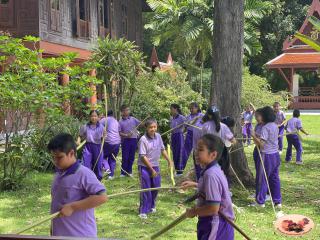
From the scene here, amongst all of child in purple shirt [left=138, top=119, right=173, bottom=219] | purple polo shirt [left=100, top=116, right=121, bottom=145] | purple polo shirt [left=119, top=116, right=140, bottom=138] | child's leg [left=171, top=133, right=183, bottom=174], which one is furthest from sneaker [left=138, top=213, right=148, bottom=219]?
child's leg [left=171, top=133, right=183, bottom=174]

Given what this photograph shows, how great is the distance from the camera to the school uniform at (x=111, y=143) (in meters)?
10.1

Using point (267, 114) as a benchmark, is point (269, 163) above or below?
below

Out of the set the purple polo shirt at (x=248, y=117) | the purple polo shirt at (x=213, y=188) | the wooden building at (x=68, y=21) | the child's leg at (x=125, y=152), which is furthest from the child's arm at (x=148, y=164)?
the wooden building at (x=68, y=21)

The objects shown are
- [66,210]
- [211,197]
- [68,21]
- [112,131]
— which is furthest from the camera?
[68,21]

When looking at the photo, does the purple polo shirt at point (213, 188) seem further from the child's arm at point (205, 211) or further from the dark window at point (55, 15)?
the dark window at point (55, 15)

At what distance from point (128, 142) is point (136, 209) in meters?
3.06

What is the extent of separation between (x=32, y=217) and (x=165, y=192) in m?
2.62

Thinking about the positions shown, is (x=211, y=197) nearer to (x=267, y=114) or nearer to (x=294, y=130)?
(x=267, y=114)

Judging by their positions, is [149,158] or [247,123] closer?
[149,158]

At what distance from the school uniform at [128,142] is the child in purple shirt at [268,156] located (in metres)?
3.55

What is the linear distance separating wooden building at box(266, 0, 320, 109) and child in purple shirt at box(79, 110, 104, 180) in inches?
979

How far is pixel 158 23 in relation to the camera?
26828 millimetres

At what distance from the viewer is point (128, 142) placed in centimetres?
1069

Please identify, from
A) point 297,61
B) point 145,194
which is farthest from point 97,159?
point 297,61
